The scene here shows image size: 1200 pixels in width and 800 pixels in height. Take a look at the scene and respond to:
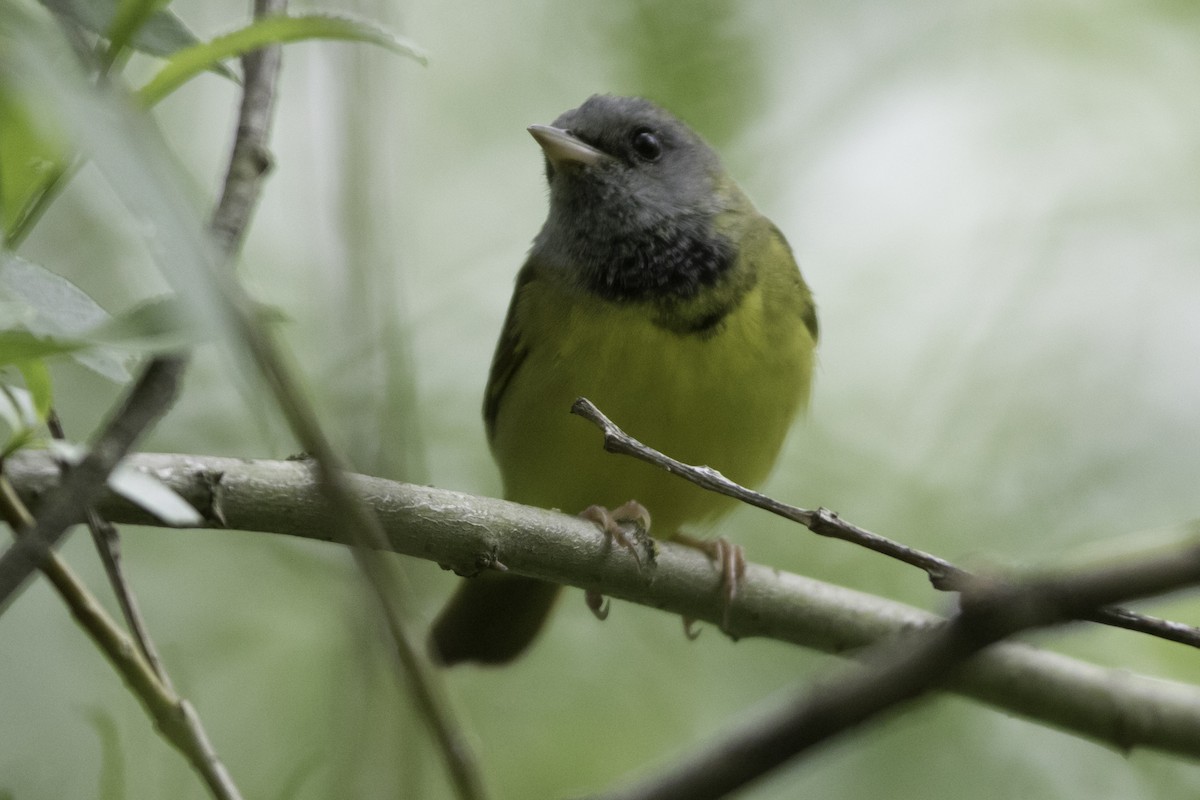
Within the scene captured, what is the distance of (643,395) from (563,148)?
115 cm

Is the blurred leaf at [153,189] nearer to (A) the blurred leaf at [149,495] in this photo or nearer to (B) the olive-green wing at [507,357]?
(A) the blurred leaf at [149,495]

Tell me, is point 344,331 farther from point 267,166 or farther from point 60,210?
point 60,210

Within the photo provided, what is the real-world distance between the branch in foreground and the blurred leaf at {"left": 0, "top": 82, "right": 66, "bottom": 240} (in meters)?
0.45

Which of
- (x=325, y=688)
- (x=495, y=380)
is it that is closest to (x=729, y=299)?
(x=495, y=380)

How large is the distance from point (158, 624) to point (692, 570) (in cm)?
261

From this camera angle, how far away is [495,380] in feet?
15.3

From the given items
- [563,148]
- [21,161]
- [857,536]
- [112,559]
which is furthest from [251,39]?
[563,148]

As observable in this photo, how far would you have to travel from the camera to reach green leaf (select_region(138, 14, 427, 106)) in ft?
5.70

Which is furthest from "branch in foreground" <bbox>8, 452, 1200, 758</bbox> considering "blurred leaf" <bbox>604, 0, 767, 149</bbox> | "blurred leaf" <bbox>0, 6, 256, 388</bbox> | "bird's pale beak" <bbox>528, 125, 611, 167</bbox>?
"blurred leaf" <bbox>604, 0, 767, 149</bbox>

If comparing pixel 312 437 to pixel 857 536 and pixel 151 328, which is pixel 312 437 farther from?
pixel 857 536

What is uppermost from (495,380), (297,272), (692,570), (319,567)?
(297,272)

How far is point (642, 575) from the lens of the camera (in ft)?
10.7

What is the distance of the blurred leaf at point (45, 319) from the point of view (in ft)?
4.60

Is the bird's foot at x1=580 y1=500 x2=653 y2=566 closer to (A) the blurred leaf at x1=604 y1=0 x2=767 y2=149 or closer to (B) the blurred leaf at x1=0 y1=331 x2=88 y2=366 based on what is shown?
(B) the blurred leaf at x1=0 y1=331 x2=88 y2=366
